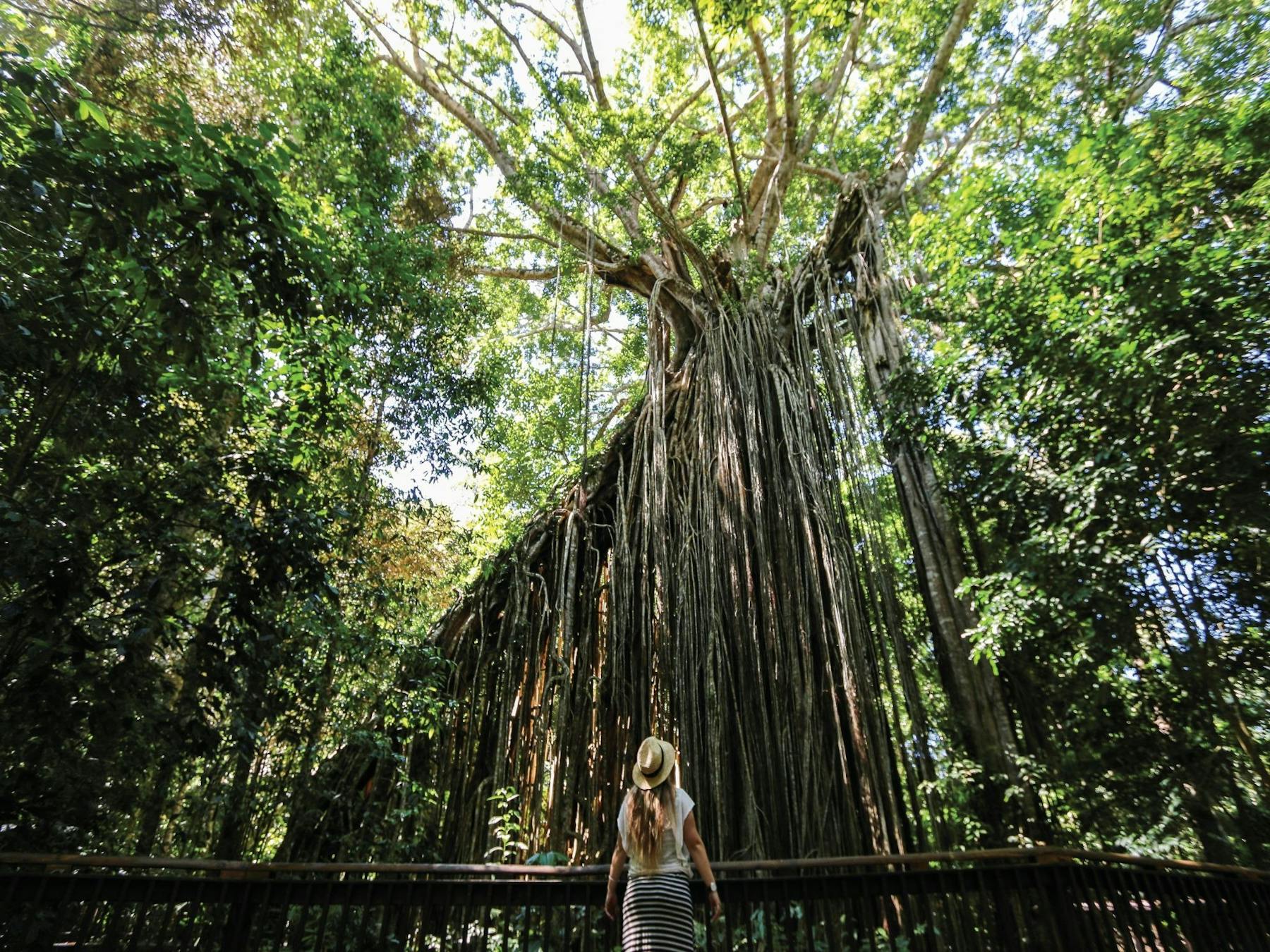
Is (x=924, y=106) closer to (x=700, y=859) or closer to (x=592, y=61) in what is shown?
(x=592, y=61)

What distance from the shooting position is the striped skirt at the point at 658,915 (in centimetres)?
198

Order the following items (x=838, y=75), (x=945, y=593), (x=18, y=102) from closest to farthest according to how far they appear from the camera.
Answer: (x=18, y=102)
(x=945, y=593)
(x=838, y=75)

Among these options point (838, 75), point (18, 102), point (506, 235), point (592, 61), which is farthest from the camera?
point (506, 235)

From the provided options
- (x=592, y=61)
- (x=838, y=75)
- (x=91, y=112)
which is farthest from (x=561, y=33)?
(x=91, y=112)

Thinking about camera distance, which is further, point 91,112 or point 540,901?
point 540,901

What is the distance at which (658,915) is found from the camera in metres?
2.01

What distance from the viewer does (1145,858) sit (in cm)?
230

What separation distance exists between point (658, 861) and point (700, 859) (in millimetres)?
134

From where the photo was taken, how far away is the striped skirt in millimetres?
1976

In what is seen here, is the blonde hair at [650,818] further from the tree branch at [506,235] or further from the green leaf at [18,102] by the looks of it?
the tree branch at [506,235]

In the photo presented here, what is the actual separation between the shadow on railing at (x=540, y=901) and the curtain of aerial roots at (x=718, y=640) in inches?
50.9

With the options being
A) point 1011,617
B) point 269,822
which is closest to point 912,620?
point 1011,617

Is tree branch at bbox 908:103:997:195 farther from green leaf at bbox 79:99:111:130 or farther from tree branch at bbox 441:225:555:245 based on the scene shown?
green leaf at bbox 79:99:111:130

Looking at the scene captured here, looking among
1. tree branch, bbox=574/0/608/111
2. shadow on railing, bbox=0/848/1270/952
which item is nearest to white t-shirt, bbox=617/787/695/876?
shadow on railing, bbox=0/848/1270/952
